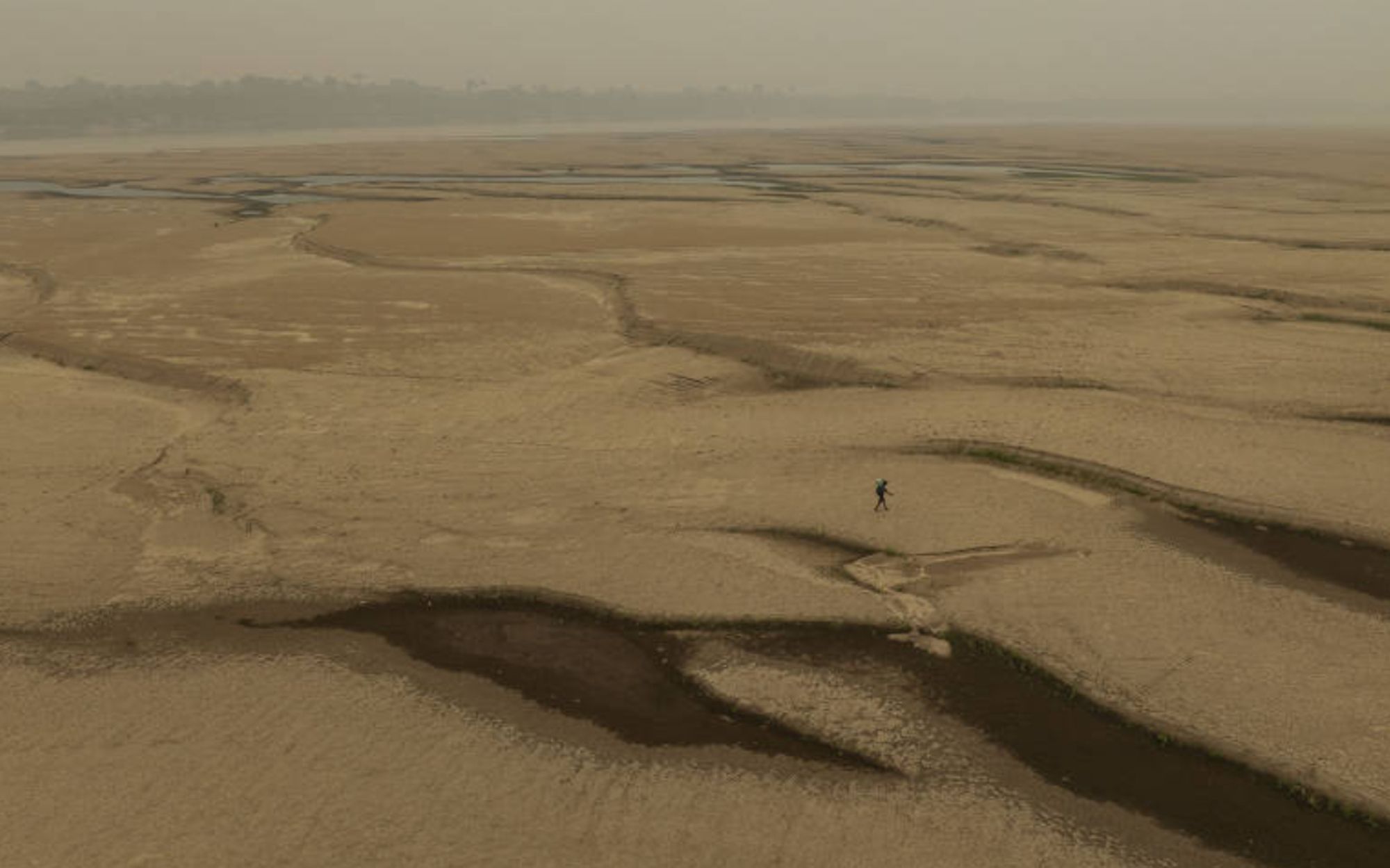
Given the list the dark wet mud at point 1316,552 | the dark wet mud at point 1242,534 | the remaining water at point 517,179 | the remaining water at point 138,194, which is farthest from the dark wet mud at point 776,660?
the remaining water at point 517,179

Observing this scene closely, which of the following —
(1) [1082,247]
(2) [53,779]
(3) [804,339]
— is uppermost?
(1) [1082,247]

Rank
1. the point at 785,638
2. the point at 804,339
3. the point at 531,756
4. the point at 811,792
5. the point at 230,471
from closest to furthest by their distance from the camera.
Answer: the point at 811,792 < the point at 531,756 < the point at 785,638 < the point at 230,471 < the point at 804,339

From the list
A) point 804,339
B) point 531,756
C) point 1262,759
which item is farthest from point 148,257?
point 1262,759

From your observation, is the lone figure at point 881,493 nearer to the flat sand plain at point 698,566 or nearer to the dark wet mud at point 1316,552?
the flat sand plain at point 698,566

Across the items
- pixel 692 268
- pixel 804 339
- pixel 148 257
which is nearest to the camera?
pixel 804 339

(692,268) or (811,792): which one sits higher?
(692,268)

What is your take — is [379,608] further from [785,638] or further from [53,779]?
[785,638]

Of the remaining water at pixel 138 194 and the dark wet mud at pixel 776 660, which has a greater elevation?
the remaining water at pixel 138 194
